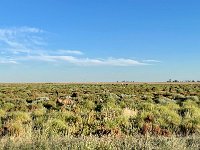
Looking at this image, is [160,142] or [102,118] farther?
[102,118]

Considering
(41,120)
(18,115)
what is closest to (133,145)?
(41,120)

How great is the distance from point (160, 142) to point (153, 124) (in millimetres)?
6338

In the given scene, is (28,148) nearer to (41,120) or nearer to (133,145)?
(133,145)

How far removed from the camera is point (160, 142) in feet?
31.8

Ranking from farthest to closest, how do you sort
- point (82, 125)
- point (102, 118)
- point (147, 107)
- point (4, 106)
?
point (4, 106)
point (147, 107)
point (102, 118)
point (82, 125)

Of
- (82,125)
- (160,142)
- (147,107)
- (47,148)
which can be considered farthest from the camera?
(147,107)

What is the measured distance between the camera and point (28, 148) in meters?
8.91

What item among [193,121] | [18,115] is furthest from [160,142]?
[18,115]

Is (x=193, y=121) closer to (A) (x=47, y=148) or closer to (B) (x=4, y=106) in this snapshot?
(A) (x=47, y=148)

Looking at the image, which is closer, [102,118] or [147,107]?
[102,118]

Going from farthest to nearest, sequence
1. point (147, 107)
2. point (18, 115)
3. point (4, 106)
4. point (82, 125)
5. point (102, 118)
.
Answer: point (4, 106), point (147, 107), point (18, 115), point (102, 118), point (82, 125)

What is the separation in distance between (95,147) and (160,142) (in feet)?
5.30

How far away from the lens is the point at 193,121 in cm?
1677

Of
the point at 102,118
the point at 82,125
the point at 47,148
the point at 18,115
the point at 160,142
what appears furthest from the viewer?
the point at 18,115
